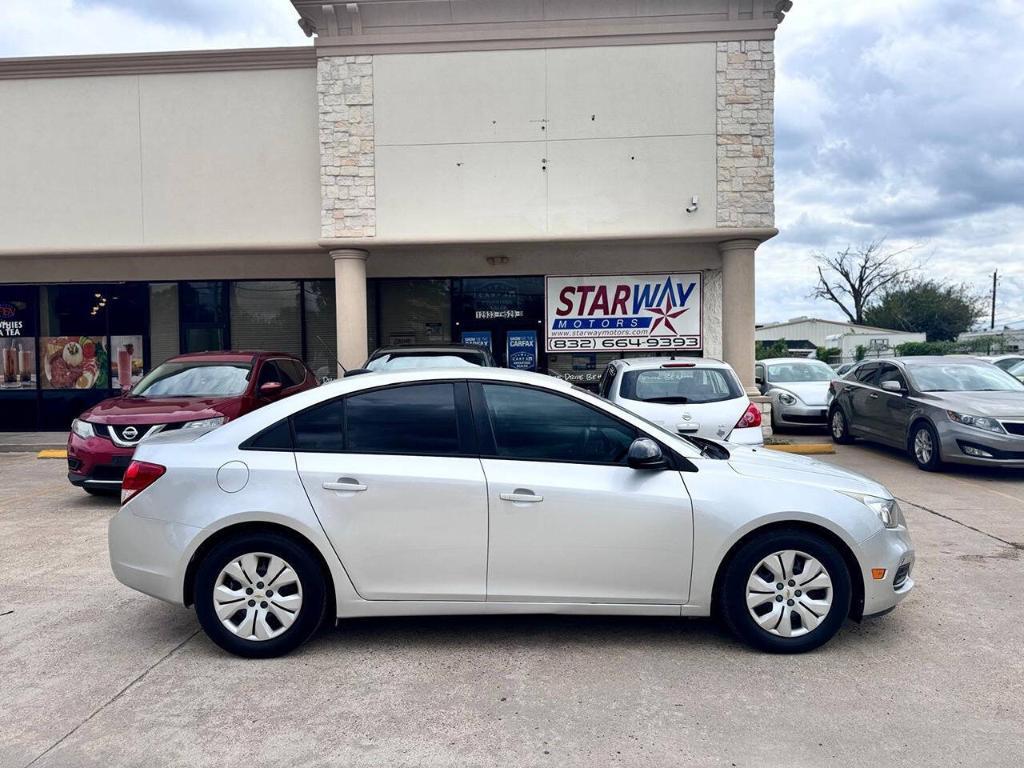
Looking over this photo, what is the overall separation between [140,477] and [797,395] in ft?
40.7

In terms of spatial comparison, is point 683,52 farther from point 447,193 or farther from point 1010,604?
point 1010,604

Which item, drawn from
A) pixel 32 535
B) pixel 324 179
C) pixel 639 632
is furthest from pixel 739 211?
pixel 32 535

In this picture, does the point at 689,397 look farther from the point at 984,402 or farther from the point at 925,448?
the point at 984,402

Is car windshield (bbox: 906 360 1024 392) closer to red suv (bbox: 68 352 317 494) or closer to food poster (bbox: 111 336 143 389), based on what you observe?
red suv (bbox: 68 352 317 494)

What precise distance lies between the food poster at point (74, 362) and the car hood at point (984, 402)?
14.4m

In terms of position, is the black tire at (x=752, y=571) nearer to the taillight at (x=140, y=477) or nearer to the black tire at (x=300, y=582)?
the black tire at (x=300, y=582)

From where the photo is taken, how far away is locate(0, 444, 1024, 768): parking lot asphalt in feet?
10.6

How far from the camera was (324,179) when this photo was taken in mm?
12820

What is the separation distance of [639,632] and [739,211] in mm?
9613

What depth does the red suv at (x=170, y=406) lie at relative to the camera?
8.08m

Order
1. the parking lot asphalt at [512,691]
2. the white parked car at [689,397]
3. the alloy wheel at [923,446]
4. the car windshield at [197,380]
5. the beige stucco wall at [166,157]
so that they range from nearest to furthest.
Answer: the parking lot asphalt at [512,691], the white parked car at [689,397], the car windshield at [197,380], the alloy wheel at [923,446], the beige stucco wall at [166,157]

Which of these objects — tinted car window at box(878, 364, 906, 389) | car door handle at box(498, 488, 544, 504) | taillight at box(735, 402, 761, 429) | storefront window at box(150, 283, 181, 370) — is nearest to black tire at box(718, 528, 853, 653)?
car door handle at box(498, 488, 544, 504)

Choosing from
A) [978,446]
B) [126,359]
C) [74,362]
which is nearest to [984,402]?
[978,446]

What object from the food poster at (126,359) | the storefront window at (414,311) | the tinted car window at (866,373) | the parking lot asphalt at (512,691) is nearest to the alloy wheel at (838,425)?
the tinted car window at (866,373)
